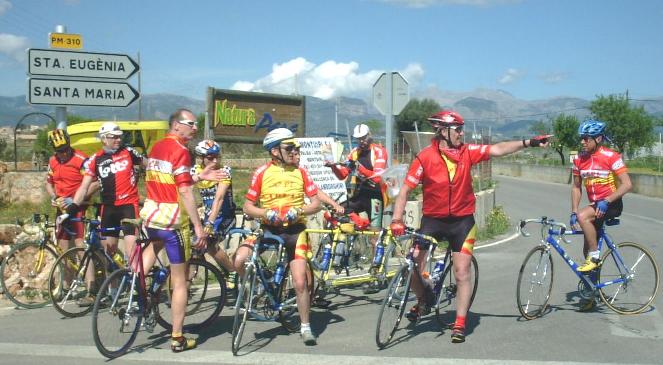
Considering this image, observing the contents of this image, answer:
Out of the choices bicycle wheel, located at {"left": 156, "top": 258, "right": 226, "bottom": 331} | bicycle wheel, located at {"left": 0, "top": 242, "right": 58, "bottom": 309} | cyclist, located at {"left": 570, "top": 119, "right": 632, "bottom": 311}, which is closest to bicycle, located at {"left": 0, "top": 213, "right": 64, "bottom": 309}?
bicycle wheel, located at {"left": 0, "top": 242, "right": 58, "bottom": 309}

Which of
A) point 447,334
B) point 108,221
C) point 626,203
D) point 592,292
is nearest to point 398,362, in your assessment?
point 447,334

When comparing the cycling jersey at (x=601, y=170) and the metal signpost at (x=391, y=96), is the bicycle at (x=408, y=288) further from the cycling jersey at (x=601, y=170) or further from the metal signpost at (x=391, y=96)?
the metal signpost at (x=391, y=96)

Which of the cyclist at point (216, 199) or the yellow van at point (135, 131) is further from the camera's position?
the yellow van at point (135, 131)

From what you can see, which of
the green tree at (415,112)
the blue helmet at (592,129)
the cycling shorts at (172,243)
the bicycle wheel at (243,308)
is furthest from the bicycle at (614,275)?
the green tree at (415,112)

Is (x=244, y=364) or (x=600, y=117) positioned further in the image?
(x=600, y=117)

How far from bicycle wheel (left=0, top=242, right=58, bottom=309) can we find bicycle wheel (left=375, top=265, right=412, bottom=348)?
407 centimetres

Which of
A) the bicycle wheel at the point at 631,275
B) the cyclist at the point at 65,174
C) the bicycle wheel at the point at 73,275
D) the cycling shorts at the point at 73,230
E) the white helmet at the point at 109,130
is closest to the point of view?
the bicycle wheel at the point at 631,275

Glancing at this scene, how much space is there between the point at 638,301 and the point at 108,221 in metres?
5.90

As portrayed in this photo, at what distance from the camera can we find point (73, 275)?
24.1ft

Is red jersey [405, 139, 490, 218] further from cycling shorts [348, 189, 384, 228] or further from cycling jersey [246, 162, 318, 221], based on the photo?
cycling shorts [348, 189, 384, 228]

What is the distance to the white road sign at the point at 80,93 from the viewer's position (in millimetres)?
8656

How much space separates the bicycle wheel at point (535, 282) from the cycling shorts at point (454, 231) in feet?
3.11

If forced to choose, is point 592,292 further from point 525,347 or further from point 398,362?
point 398,362

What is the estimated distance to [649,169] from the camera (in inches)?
1836
